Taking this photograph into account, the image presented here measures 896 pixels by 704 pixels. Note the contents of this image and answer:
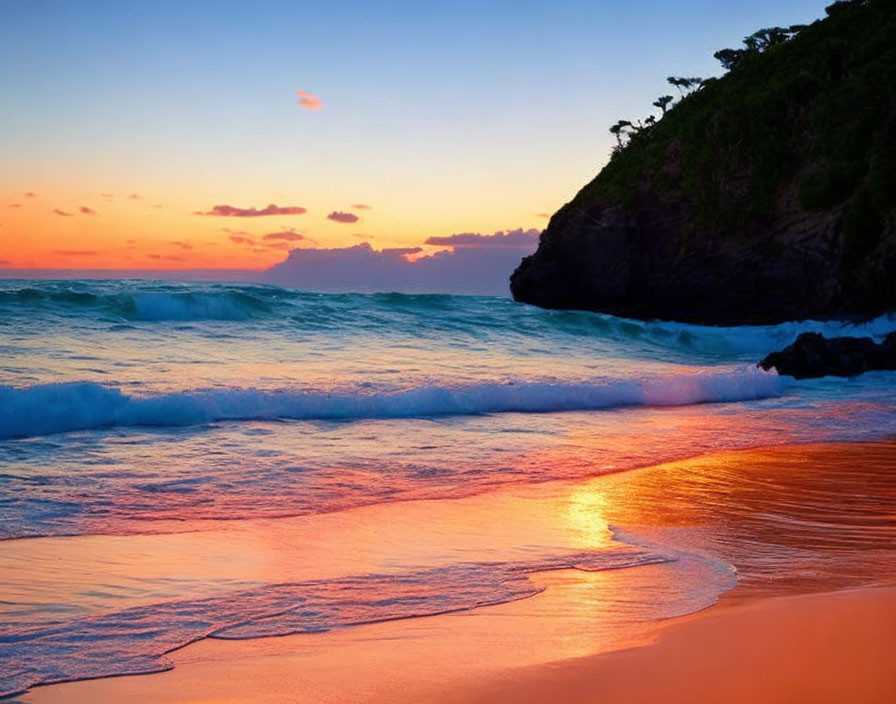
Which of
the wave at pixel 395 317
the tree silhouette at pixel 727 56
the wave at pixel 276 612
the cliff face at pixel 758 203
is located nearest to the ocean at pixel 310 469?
the wave at pixel 276 612

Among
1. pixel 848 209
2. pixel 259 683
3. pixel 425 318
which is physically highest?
pixel 848 209

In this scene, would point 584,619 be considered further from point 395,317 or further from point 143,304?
point 395,317

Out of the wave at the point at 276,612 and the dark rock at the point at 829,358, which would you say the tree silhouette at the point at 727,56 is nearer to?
the dark rock at the point at 829,358

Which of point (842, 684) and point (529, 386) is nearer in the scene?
point (842, 684)

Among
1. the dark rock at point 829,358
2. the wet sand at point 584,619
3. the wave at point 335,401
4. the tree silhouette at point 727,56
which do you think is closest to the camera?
the wet sand at point 584,619

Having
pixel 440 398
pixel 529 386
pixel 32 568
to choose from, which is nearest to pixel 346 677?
pixel 32 568

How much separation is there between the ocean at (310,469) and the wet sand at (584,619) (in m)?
0.06

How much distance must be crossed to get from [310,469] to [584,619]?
4987mm

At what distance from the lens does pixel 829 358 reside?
20203 millimetres

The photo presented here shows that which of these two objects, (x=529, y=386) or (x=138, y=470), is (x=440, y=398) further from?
(x=138, y=470)

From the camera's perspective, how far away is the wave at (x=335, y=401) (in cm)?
1186

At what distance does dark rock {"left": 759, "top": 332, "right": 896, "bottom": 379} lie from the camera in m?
19.9

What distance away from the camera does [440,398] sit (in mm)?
14664

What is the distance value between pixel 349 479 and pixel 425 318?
71.8 feet
